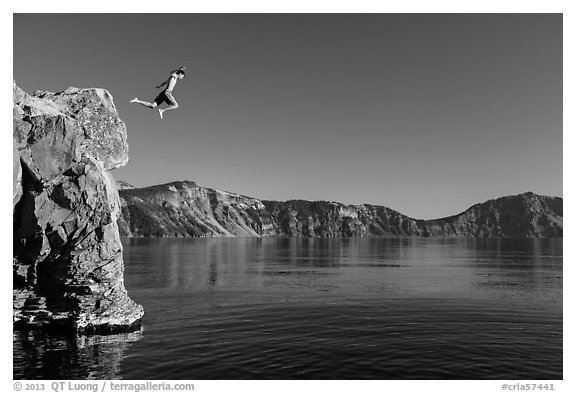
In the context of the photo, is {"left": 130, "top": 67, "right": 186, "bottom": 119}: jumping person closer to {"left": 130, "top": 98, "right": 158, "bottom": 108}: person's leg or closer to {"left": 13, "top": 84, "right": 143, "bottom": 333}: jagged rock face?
{"left": 130, "top": 98, "right": 158, "bottom": 108}: person's leg

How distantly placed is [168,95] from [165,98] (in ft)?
1.73

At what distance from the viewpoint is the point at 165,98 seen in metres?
16.9

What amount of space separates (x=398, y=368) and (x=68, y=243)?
24.8 m

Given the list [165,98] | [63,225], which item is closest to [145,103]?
[165,98]

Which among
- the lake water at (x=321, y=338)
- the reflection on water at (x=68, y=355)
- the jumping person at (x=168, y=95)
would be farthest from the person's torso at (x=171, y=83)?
the reflection on water at (x=68, y=355)

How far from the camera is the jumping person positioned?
1620 centimetres

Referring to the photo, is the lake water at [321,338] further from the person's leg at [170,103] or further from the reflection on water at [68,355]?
the person's leg at [170,103]

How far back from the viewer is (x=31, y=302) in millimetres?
29500

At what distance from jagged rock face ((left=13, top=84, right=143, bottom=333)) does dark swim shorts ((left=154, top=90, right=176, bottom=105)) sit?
1487cm

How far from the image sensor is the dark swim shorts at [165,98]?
16.5 metres

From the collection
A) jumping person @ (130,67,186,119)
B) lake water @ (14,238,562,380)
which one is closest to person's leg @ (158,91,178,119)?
jumping person @ (130,67,186,119)
